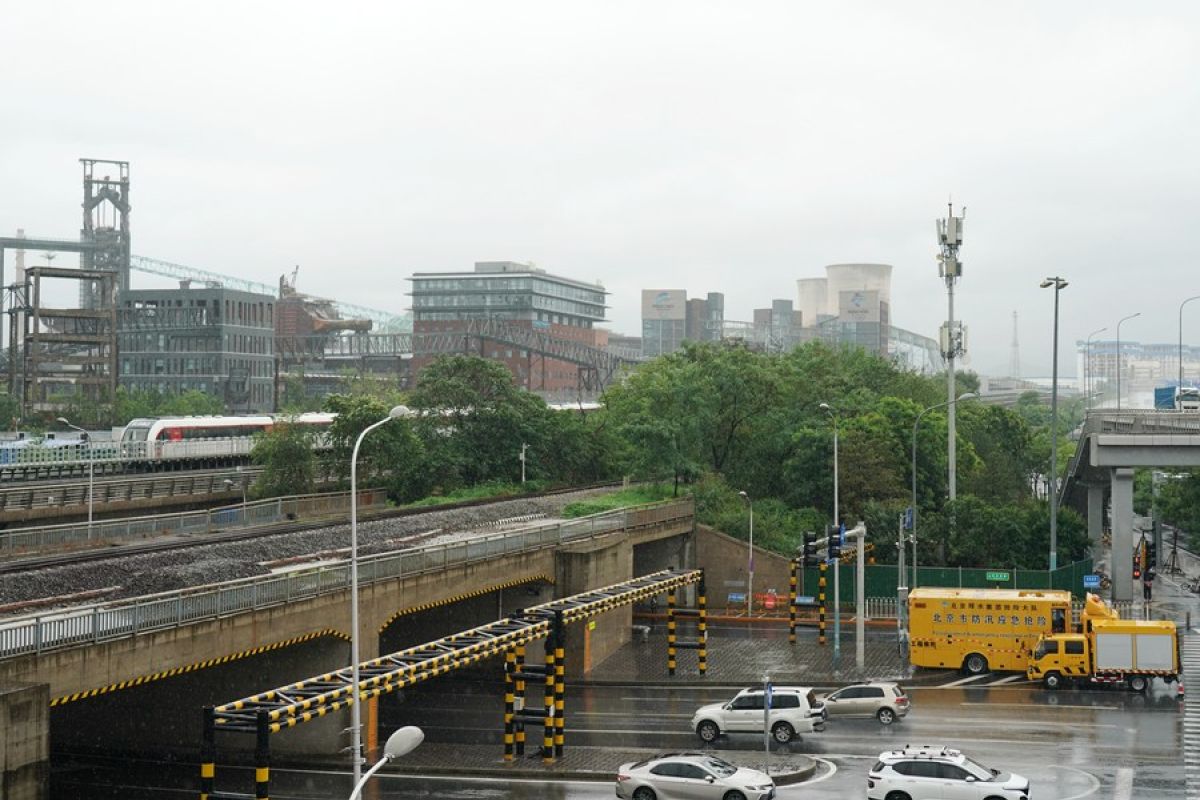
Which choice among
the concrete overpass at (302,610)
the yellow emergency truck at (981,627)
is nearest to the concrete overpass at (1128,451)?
the yellow emergency truck at (981,627)

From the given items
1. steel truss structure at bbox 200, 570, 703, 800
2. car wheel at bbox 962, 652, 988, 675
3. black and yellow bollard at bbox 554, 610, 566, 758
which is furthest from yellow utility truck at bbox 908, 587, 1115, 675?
black and yellow bollard at bbox 554, 610, 566, 758

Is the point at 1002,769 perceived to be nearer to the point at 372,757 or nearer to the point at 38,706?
the point at 372,757

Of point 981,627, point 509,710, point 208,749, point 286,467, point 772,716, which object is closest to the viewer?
point 208,749

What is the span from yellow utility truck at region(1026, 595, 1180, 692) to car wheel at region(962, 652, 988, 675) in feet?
7.91

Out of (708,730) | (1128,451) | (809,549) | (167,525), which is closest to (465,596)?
(708,730)

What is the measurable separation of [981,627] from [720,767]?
20912 millimetres

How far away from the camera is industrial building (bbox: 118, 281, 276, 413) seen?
180m

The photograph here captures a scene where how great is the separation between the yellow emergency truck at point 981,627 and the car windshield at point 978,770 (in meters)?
18.6

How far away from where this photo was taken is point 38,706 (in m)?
25.4

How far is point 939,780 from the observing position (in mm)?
30875

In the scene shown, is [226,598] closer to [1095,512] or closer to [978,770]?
[978,770]

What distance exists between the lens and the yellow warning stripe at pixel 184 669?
28.2m

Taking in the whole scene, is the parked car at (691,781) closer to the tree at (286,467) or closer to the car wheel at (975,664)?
the car wheel at (975,664)

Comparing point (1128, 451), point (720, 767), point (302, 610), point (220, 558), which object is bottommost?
point (720, 767)
